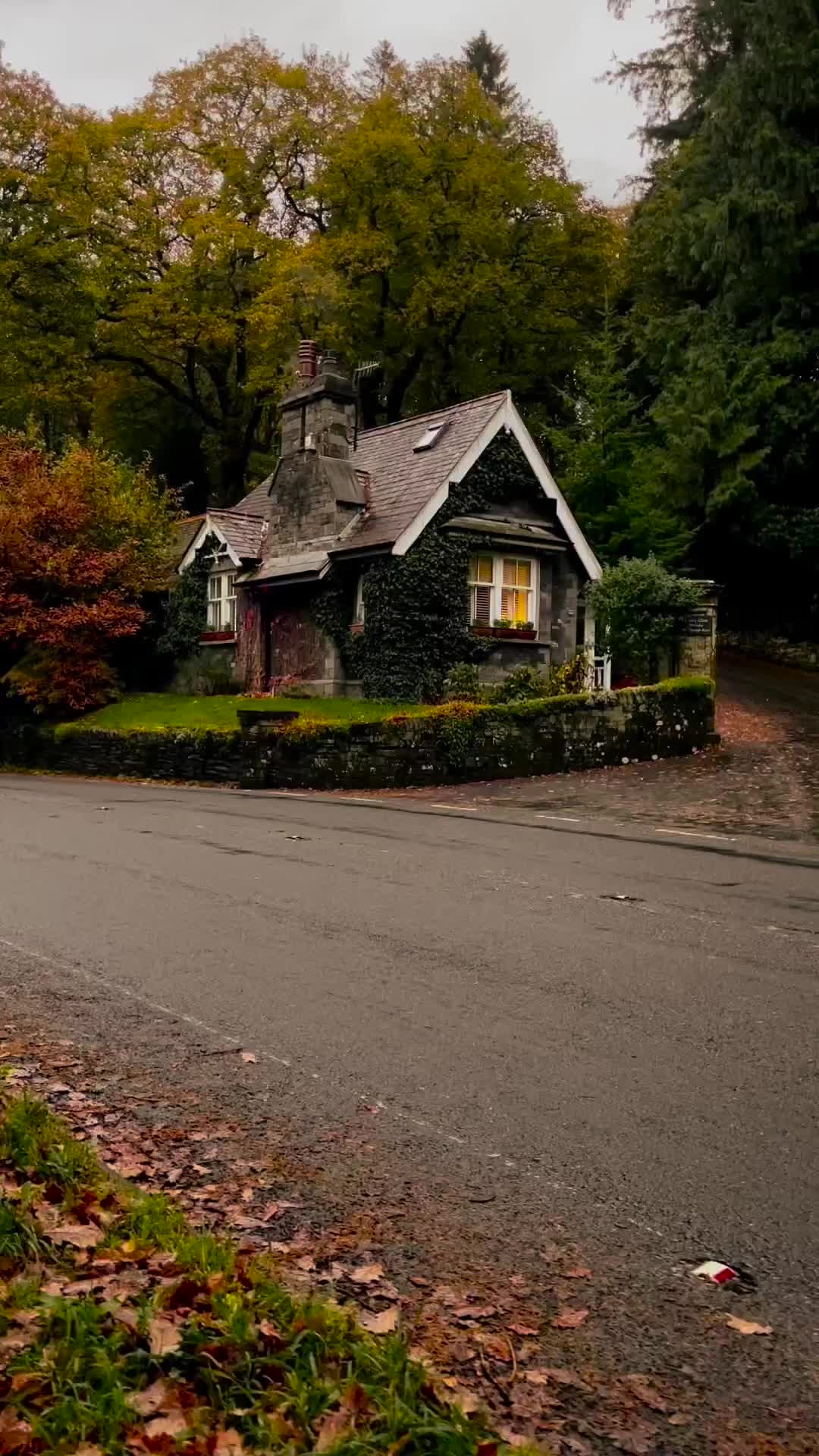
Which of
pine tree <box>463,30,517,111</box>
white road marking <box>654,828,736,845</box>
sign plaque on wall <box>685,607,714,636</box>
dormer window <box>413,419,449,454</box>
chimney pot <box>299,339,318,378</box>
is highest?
pine tree <box>463,30,517,111</box>

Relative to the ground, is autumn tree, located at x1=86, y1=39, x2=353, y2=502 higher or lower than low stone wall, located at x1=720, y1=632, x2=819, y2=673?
higher

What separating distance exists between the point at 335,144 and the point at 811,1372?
150 feet

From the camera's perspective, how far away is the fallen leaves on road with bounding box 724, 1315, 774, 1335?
3.18 metres

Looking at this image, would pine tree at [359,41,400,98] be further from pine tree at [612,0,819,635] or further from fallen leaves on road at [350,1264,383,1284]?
fallen leaves on road at [350,1264,383,1284]

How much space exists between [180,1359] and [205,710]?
81.9 feet

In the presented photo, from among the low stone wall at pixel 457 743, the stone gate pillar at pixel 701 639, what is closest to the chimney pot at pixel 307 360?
the low stone wall at pixel 457 743

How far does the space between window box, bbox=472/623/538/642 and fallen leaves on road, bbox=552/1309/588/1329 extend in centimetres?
2311

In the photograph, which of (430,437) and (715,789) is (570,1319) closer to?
(715,789)

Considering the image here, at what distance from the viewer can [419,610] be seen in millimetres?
25031

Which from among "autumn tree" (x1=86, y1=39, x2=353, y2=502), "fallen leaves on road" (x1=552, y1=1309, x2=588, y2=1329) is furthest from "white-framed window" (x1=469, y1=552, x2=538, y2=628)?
"fallen leaves on road" (x1=552, y1=1309, x2=588, y2=1329)

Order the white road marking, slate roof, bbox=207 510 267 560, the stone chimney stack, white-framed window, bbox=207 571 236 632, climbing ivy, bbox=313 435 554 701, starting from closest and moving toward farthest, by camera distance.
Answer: the white road marking, climbing ivy, bbox=313 435 554 701, the stone chimney stack, slate roof, bbox=207 510 267 560, white-framed window, bbox=207 571 236 632

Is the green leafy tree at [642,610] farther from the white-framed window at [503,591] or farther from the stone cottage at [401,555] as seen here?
the white-framed window at [503,591]

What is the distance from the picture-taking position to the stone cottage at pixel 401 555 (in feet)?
82.4

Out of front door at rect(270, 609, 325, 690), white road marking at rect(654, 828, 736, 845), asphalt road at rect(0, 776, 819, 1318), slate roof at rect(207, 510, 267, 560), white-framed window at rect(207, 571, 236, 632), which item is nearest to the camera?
asphalt road at rect(0, 776, 819, 1318)
